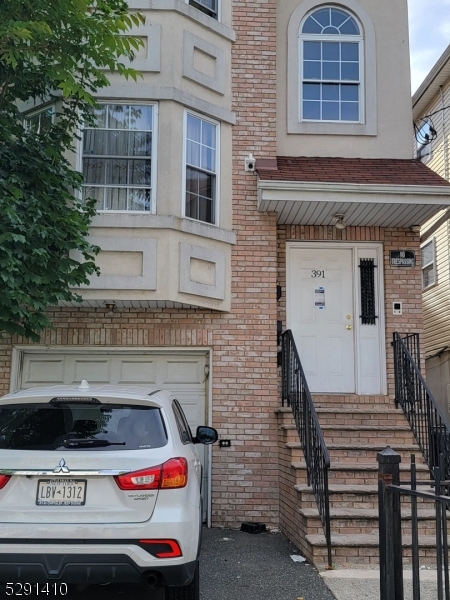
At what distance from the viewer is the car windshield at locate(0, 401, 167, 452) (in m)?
4.23

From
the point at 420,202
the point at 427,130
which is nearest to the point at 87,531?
the point at 420,202

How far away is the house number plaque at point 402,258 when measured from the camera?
30.8 ft

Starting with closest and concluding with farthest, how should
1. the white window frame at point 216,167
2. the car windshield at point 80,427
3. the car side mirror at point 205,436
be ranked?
the car windshield at point 80,427 → the car side mirror at point 205,436 → the white window frame at point 216,167

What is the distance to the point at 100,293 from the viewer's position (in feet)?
27.0

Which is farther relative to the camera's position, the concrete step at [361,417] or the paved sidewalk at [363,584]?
the concrete step at [361,417]

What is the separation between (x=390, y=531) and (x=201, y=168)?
6.20m

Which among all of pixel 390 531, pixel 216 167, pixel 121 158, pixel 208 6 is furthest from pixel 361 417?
pixel 208 6

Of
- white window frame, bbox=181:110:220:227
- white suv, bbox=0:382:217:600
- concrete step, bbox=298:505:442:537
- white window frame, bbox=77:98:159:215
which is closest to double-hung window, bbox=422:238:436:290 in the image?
white window frame, bbox=181:110:220:227

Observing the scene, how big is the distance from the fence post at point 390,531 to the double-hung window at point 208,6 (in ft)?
25.0

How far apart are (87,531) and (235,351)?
4951mm

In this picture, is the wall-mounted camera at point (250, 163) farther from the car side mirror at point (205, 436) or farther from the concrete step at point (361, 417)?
the car side mirror at point (205, 436)

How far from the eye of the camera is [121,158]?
8773mm

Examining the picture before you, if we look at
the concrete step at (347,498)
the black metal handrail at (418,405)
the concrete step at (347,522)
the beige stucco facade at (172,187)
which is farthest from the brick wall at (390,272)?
the concrete step at (347,522)

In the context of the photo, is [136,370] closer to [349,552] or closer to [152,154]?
[152,154]
